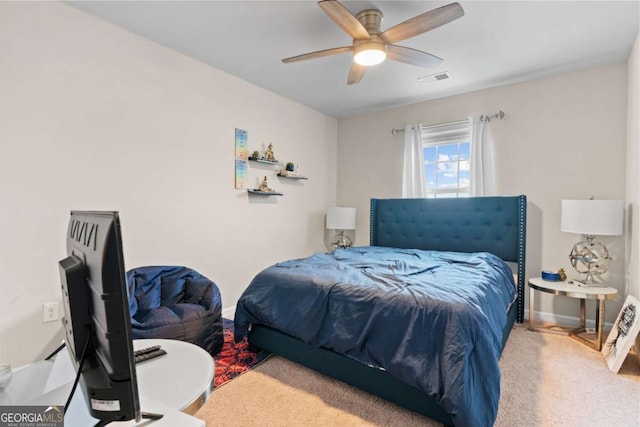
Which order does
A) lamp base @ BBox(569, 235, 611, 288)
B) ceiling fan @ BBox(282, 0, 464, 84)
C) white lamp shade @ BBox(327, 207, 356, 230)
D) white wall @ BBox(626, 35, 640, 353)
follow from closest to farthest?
ceiling fan @ BBox(282, 0, 464, 84) < white wall @ BBox(626, 35, 640, 353) < lamp base @ BBox(569, 235, 611, 288) < white lamp shade @ BBox(327, 207, 356, 230)

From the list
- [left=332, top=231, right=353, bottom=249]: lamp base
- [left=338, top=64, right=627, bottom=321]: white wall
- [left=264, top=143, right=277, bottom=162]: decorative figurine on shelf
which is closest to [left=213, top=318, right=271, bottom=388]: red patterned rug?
[left=264, top=143, right=277, bottom=162]: decorative figurine on shelf

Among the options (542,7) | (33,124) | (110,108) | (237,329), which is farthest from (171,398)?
(542,7)

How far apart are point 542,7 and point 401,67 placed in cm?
123

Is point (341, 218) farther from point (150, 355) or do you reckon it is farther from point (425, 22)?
point (150, 355)

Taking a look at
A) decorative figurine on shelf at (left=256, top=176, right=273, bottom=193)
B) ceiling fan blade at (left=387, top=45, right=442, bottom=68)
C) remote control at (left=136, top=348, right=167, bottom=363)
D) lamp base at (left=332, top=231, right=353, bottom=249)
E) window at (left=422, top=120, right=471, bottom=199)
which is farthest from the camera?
lamp base at (left=332, top=231, right=353, bottom=249)

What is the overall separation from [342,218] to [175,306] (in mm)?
2515

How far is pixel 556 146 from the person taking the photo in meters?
3.34

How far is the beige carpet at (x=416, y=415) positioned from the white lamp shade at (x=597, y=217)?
1.05 metres

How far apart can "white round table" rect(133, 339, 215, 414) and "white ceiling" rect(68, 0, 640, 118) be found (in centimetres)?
→ 231

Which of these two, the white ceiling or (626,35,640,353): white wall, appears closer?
the white ceiling

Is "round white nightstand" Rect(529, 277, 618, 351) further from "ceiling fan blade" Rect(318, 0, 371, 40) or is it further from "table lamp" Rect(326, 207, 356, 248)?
"ceiling fan blade" Rect(318, 0, 371, 40)

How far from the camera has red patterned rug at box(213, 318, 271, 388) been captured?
225 centimetres

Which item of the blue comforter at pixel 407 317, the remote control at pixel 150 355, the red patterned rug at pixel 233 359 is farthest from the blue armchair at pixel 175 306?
the remote control at pixel 150 355

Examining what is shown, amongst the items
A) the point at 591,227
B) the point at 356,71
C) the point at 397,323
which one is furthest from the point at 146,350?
the point at 591,227
